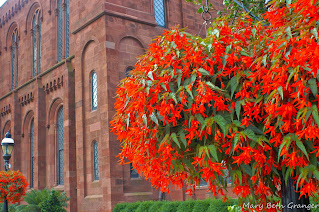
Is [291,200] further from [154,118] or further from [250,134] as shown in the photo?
[154,118]

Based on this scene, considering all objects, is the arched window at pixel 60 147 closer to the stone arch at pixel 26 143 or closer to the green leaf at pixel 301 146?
the stone arch at pixel 26 143

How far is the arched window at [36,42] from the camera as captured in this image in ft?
81.7

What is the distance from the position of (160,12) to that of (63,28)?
581 cm

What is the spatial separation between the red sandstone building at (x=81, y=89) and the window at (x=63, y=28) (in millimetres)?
54

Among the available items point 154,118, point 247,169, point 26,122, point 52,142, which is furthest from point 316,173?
point 26,122

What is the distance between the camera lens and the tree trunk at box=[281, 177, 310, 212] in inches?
175

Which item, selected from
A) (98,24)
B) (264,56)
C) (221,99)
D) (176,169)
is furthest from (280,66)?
(98,24)

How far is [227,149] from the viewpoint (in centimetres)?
394

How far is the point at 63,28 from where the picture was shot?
2217 centimetres

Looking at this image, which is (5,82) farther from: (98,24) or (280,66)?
(280,66)

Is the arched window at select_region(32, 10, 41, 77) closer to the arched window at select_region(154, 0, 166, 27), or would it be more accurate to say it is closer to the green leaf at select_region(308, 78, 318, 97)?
the arched window at select_region(154, 0, 166, 27)

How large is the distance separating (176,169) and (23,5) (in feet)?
84.4

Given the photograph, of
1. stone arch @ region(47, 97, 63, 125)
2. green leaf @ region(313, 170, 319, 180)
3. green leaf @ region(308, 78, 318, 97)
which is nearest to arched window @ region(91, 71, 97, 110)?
stone arch @ region(47, 97, 63, 125)

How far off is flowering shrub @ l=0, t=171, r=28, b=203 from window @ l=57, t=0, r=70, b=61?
25.9ft
